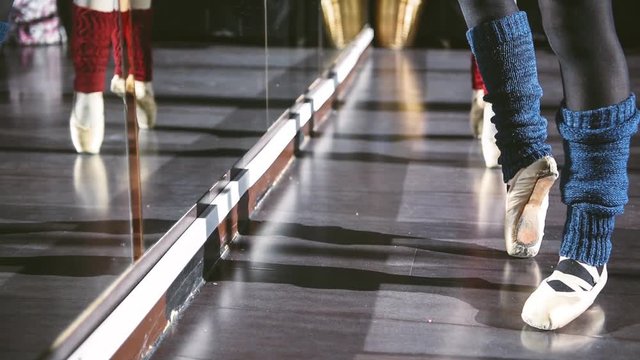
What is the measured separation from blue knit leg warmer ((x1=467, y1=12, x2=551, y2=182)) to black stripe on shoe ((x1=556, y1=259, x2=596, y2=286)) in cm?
18

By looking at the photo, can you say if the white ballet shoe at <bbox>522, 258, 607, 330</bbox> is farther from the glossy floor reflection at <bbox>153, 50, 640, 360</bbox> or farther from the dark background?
the dark background

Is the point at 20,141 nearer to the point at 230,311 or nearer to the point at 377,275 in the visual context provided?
the point at 230,311

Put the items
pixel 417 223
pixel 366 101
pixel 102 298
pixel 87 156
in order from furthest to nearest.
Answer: pixel 366 101
pixel 417 223
pixel 87 156
pixel 102 298

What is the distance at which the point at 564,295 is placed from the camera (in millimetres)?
1258

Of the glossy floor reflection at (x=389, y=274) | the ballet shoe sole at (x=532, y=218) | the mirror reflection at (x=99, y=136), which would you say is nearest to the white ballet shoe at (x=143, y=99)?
the mirror reflection at (x=99, y=136)

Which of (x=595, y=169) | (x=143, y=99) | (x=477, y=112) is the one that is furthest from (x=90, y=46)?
(x=477, y=112)

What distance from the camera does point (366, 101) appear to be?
2.94 metres

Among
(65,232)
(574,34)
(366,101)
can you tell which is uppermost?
(574,34)

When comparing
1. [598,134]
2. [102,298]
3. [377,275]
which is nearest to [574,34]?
[598,134]

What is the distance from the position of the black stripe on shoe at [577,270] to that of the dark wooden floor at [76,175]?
540 millimetres

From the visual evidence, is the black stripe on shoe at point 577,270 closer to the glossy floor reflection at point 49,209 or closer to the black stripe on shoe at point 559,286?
the black stripe on shoe at point 559,286

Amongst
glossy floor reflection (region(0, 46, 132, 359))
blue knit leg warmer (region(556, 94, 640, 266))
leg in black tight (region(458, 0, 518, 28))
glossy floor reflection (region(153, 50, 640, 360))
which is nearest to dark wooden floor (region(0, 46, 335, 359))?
glossy floor reflection (region(0, 46, 132, 359))

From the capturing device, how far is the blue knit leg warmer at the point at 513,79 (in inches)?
53.7

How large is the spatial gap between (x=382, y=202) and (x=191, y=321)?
0.66m
